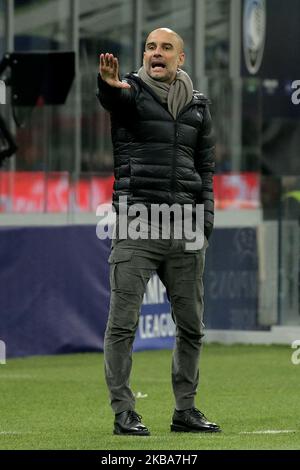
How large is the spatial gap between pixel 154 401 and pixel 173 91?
3075 mm

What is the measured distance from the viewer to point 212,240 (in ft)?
56.5

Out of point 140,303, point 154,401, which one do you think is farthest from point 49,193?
point 140,303

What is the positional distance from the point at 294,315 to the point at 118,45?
17.2 feet

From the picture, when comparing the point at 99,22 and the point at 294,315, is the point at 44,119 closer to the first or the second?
the point at 99,22

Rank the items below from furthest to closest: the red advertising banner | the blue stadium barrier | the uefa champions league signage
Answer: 1. the uefa champions league signage
2. the red advertising banner
3. the blue stadium barrier

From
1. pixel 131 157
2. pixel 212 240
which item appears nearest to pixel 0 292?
pixel 212 240

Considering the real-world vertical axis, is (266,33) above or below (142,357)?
above

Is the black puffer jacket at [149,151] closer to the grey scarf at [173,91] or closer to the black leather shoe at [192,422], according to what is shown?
the grey scarf at [173,91]

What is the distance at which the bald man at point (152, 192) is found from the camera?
896 centimetres

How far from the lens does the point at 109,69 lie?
8656 mm

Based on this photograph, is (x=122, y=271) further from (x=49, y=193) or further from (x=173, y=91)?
(x=49, y=193)

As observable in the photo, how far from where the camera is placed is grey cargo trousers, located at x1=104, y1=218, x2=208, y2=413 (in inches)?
353

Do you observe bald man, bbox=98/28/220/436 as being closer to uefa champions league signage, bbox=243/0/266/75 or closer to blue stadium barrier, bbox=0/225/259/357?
blue stadium barrier, bbox=0/225/259/357

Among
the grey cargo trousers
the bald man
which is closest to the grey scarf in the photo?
the bald man
